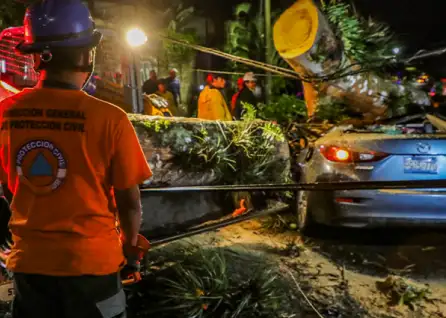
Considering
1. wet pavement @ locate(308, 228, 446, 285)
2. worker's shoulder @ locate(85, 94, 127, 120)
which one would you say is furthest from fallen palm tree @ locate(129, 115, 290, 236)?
worker's shoulder @ locate(85, 94, 127, 120)

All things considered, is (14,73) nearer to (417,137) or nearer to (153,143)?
(153,143)

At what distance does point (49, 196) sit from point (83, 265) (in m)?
0.29

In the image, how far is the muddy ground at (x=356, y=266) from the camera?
3.75 m

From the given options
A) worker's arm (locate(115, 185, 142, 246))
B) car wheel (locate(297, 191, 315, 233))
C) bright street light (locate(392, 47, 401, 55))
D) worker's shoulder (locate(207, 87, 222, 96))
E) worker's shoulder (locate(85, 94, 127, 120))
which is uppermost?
bright street light (locate(392, 47, 401, 55))

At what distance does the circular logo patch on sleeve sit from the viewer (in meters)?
1.70

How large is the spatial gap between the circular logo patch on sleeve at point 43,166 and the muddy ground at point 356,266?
2.50 metres

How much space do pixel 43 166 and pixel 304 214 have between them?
399 cm

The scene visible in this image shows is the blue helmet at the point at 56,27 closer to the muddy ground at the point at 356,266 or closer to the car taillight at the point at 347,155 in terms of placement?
the muddy ground at the point at 356,266

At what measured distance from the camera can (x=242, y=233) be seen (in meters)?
5.61

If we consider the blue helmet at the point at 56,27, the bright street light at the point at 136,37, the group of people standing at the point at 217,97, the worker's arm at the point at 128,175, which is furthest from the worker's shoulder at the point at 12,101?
the group of people standing at the point at 217,97

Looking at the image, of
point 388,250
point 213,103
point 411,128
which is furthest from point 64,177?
point 213,103

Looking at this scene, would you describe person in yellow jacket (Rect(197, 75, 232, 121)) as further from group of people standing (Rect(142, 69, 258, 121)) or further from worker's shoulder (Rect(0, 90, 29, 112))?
worker's shoulder (Rect(0, 90, 29, 112))

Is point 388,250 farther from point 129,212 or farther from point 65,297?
point 65,297

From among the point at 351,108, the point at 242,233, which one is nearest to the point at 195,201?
the point at 242,233
